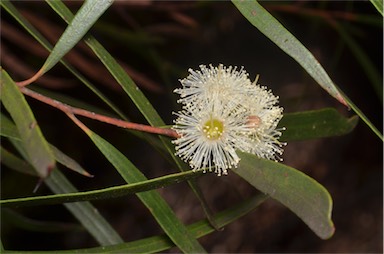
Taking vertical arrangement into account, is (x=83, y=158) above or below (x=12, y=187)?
above

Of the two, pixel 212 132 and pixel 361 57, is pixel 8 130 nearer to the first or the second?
pixel 212 132

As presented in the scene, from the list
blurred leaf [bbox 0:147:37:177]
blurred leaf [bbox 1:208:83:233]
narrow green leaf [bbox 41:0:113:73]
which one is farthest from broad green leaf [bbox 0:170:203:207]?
blurred leaf [bbox 1:208:83:233]

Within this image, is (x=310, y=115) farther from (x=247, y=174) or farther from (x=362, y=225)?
(x=362, y=225)

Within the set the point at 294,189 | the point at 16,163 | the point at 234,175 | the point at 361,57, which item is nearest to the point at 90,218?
the point at 16,163

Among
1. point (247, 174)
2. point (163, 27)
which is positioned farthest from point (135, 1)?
point (247, 174)

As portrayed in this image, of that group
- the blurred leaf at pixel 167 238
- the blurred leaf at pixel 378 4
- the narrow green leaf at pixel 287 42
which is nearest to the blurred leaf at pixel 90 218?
the blurred leaf at pixel 167 238

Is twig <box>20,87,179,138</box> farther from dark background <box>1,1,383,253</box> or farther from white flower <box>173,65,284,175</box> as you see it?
dark background <box>1,1,383,253</box>
